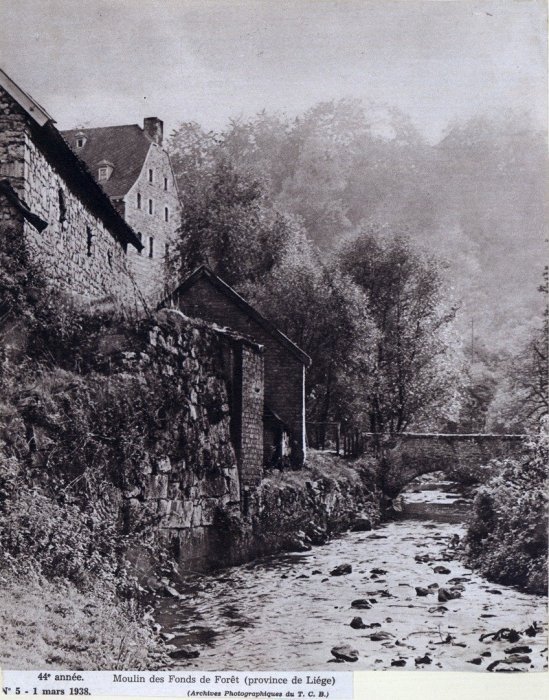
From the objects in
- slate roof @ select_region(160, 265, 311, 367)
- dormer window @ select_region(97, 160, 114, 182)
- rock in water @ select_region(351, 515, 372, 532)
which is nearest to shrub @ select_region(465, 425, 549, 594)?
rock in water @ select_region(351, 515, 372, 532)

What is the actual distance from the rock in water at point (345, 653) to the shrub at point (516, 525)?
2.25m

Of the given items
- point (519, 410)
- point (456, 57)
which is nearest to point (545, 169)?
point (456, 57)

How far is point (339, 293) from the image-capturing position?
43.1ft

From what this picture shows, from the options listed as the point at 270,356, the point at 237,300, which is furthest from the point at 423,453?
the point at 237,300

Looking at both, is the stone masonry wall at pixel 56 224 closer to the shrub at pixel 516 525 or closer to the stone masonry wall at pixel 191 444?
the stone masonry wall at pixel 191 444

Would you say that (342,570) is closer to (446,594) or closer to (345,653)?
(446,594)

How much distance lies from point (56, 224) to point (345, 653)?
22.7 ft

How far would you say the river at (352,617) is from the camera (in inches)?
257

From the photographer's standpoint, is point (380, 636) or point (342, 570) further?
point (342, 570)

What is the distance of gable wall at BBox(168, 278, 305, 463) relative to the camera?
45.4 ft

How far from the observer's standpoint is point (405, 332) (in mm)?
11602

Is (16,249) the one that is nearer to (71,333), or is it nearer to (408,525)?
(71,333)

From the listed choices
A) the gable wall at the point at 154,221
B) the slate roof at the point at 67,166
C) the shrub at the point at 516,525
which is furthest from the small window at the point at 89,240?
the shrub at the point at 516,525

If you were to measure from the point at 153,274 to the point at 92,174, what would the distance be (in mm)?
3418
